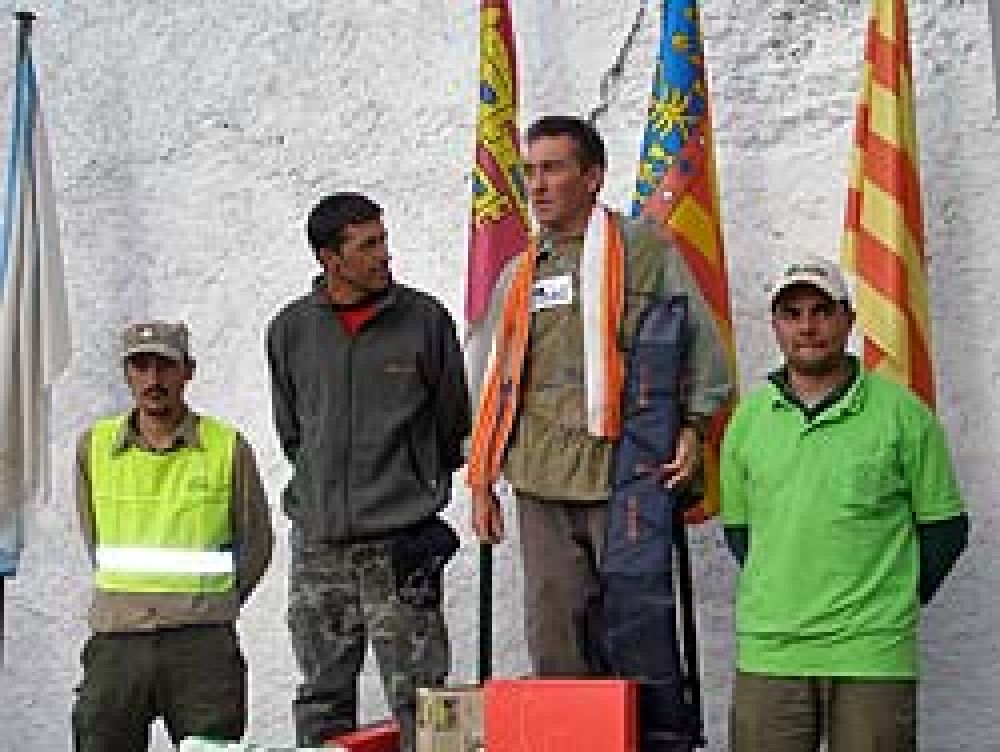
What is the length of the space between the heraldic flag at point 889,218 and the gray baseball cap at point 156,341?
161cm

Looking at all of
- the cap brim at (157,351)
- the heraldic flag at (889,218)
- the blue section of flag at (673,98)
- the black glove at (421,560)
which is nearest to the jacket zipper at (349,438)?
the black glove at (421,560)

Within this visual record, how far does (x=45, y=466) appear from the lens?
558cm

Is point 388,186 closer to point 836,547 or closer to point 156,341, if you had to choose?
point 156,341

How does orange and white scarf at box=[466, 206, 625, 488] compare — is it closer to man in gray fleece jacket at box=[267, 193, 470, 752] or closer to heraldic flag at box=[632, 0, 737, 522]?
man in gray fleece jacket at box=[267, 193, 470, 752]

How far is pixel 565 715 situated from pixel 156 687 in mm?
1116

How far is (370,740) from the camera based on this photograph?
4051 millimetres

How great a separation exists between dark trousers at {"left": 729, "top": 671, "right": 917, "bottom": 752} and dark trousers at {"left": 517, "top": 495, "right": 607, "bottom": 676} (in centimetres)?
36

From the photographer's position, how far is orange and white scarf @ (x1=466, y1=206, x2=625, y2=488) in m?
4.04

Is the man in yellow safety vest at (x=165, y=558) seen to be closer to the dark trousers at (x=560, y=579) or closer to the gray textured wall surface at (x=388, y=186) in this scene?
the dark trousers at (x=560, y=579)

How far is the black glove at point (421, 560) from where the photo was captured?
4.37m

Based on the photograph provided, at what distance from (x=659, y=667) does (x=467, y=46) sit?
2396 millimetres

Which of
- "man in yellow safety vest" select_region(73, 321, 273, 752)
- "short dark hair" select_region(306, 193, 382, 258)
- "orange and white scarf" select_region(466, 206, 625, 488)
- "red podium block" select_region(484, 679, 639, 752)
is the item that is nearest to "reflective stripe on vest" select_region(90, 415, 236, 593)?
"man in yellow safety vest" select_region(73, 321, 273, 752)

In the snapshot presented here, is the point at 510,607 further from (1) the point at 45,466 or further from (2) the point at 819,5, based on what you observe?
(2) the point at 819,5

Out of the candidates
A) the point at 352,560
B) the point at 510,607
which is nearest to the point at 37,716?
the point at 510,607
